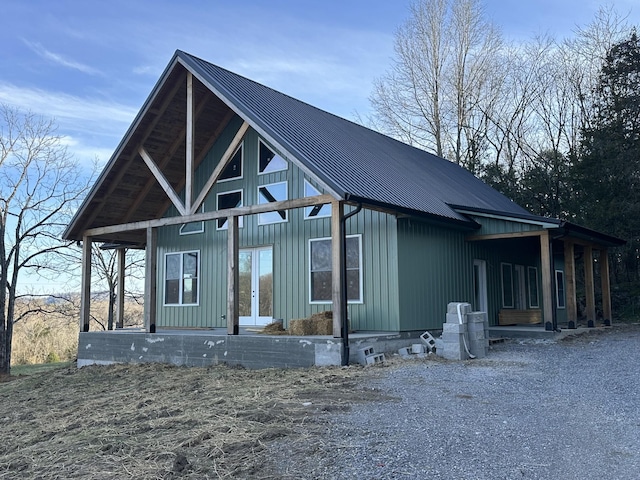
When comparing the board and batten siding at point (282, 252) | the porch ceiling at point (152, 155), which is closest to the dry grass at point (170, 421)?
the board and batten siding at point (282, 252)

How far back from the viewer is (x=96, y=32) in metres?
16.6

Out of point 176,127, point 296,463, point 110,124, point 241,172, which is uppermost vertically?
point 110,124

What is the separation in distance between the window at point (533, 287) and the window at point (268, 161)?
868 centimetres

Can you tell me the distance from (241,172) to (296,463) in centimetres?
997

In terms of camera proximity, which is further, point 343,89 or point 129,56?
point 343,89

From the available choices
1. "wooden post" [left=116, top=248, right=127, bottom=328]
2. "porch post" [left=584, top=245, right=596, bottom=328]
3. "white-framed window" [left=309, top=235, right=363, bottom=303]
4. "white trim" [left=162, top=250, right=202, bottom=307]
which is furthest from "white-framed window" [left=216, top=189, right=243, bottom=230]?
"porch post" [left=584, top=245, right=596, bottom=328]

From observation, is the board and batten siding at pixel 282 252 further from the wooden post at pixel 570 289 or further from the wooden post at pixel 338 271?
the wooden post at pixel 570 289

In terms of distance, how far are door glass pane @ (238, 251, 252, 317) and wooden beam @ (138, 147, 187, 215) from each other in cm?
221

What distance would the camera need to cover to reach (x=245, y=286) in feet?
42.6

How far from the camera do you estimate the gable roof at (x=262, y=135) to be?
33.6 feet

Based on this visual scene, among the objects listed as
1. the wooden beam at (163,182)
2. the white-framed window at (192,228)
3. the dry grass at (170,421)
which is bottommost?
the dry grass at (170,421)

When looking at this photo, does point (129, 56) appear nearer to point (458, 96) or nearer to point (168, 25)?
point (168, 25)

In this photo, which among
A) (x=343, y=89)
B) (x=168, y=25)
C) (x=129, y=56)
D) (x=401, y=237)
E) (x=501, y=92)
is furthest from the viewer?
(x=501, y=92)

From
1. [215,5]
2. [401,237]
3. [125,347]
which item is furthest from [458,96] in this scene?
[125,347]
